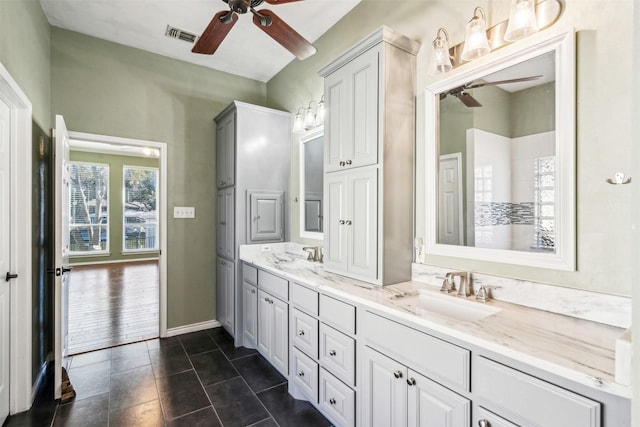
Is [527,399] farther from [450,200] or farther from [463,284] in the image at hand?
[450,200]

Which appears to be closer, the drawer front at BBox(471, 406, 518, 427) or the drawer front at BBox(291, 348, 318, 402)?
the drawer front at BBox(471, 406, 518, 427)

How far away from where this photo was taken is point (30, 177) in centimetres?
213

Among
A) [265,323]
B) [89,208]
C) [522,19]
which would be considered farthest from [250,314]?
[89,208]

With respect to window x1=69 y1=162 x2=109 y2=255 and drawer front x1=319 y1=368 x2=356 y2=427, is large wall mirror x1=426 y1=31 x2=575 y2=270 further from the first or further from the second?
window x1=69 y1=162 x2=109 y2=255

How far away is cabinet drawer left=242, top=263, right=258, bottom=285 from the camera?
2.72 metres

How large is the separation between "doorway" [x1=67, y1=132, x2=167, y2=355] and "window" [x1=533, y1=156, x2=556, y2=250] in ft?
10.6

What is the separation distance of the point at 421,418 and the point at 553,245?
965 mm

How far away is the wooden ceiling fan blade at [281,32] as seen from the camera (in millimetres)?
1888

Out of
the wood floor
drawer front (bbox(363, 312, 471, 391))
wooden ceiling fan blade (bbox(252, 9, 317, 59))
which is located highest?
wooden ceiling fan blade (bbox(252, 9, 317, 59))

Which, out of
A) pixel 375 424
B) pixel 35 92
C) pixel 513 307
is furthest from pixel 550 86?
pixel 35 92

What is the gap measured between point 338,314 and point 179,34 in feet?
9.47

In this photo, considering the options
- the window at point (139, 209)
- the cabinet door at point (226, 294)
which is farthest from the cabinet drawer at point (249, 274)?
the window at point (139, 209)

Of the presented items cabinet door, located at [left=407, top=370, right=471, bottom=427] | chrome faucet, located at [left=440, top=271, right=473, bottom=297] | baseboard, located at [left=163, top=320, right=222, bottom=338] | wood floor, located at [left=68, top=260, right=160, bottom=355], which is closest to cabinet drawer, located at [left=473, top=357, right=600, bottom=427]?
cabinet door, located at [left=407, top=370, right=471, bottom=427]

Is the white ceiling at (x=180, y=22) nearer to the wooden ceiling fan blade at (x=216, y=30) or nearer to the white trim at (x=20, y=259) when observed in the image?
the wooden ceiling fan blade at (x=216, y=30)
